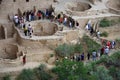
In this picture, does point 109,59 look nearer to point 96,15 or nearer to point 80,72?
point 80,72

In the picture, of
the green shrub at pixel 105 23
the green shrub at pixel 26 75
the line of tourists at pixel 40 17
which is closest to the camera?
the green shrub at pixel 26 75

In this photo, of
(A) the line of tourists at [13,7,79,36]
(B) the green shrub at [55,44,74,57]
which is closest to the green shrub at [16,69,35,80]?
(B) the green shrub at [55,44,74,57]

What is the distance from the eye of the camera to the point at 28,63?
107ft

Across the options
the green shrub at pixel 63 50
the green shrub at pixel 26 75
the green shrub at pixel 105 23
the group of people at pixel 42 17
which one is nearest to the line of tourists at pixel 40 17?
the group of people at pixel 42 17

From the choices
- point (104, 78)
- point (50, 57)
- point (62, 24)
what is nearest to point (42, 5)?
point (62, 24)

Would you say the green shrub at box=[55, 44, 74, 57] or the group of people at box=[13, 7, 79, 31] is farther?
the group of people at box=[13, 7, 79, 31]

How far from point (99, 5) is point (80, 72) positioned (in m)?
8.70

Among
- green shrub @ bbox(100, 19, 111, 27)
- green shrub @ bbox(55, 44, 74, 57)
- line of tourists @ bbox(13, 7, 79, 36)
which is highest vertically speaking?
line of tourists @ bbox(13, 7, 79, 36)

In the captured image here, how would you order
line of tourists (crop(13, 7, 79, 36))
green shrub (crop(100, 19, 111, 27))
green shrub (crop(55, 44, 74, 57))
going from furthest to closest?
green shrub (crop(100, 19, 111, 27)) < line of tourists (crop(13, 7, 79, 36)) < green shrub (crop(55, 44, 74, 57))

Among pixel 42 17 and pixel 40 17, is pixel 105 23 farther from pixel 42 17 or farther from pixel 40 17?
pixel 40 17

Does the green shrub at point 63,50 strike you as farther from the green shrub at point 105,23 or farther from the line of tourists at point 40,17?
the green shrub at point 105,23

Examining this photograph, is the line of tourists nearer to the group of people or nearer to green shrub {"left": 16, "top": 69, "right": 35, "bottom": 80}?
the group of people

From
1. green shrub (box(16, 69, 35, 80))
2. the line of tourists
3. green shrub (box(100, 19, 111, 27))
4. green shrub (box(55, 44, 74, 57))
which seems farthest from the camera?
green shrub (box(100, 19, 111, 27))

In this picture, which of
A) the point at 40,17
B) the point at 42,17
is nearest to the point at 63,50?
the point at 40,17
